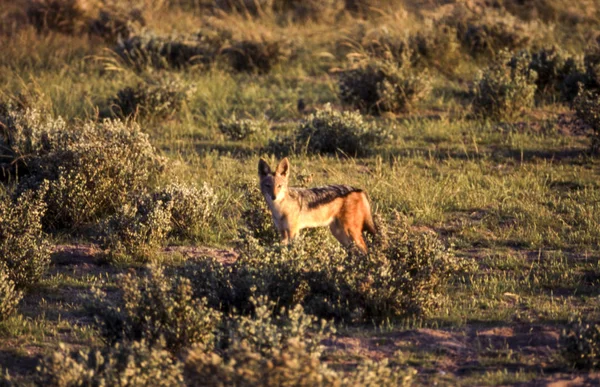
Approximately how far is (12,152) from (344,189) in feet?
17.2

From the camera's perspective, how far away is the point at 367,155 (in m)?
11.8

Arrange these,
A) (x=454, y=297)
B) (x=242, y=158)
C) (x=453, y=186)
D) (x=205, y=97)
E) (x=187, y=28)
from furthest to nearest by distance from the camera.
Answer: (x=187, y=28) < (x=205, y=97) < (x=242, y=158) < (x=453, y=186) < (x=454, y=297)

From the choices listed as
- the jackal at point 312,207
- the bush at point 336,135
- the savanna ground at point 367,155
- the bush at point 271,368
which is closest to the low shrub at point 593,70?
the savanna ground at point 367,155

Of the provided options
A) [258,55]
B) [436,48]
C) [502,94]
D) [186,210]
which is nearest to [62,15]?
[258,55]

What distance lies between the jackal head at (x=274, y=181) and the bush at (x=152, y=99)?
5.93 metres

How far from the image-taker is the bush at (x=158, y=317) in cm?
570

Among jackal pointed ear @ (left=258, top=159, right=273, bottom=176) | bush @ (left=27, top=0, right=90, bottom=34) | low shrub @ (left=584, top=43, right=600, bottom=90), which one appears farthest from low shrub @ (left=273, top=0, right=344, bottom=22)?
jackal pointed ear @ (left=258, top=159, right=273, bottom=176)

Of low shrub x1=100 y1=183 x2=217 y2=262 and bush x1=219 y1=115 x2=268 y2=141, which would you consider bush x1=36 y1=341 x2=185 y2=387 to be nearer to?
low shrub x1=100 y1=183 x2=217 y2=262

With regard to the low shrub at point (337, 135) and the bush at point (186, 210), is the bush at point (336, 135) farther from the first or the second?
the bush at point (186, 210)

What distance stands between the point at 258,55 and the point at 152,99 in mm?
3353

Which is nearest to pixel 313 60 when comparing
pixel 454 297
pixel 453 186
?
pixel 453 186

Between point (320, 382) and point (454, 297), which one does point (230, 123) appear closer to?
point (454, 297)

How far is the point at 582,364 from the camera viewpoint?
559cm

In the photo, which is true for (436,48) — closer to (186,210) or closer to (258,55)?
(258,55)
